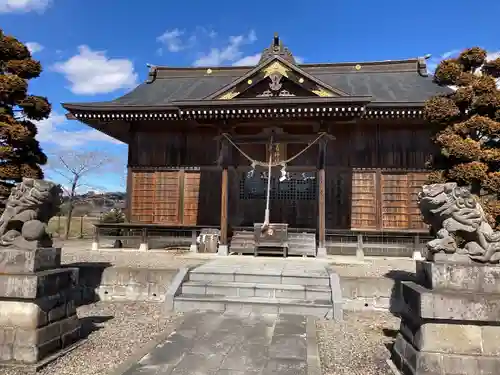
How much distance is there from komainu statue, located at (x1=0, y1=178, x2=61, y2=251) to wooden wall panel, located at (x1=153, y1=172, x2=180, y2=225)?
930 centimetres

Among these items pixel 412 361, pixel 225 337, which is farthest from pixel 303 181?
pixel 412 361

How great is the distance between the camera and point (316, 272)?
905 cm

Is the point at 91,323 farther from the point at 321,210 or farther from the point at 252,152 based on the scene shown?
the point at 252,152

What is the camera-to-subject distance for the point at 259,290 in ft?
26.7

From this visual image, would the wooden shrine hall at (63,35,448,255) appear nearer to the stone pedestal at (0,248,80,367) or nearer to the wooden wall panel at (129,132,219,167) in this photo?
the wooden wall panel at (129,132,219,167)

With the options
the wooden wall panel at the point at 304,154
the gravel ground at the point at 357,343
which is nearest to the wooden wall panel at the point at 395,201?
the wooden wall panel at the point at 304,154

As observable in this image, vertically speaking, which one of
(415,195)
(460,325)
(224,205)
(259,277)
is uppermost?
(415,195)

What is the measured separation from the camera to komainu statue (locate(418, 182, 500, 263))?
461 cm

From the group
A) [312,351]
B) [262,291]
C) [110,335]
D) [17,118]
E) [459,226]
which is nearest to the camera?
[459,226]

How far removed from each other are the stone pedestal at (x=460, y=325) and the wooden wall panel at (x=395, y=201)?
9657mm

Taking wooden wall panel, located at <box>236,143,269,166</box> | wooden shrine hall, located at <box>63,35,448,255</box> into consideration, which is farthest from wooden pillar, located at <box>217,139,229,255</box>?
wooden wall panel, located at <box>236,143,269,166</box>

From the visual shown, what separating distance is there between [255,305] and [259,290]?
62 centimetres

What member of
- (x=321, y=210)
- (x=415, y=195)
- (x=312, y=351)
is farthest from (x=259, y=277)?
(x=415, y=195)

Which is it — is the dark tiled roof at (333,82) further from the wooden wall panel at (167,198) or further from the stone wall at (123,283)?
the stone wall at (123,283)
